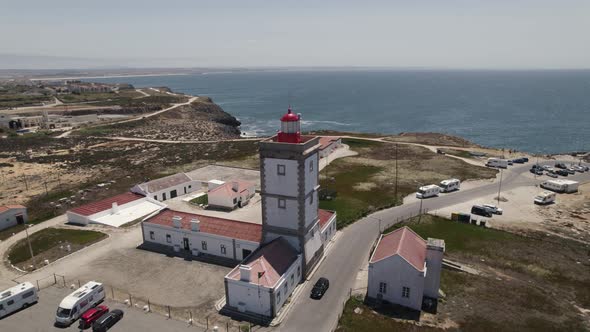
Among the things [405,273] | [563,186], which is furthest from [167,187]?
[563,186]

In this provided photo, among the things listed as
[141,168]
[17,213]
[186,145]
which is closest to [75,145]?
[186,145]

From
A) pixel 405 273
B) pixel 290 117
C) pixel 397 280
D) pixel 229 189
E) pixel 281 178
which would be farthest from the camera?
pixel 229 189

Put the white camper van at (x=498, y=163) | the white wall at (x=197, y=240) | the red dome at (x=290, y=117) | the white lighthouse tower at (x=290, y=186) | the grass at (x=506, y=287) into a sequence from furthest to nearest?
the white camper van at (x=498, y=163) < the white wall at (x=197, y=240) < the white lighthouse tower at (x=290, y=186) < the red dome at (x=290, y=117) < the grass at (x=506, y=287)

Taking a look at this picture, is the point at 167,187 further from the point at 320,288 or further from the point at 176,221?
the point at 320,288

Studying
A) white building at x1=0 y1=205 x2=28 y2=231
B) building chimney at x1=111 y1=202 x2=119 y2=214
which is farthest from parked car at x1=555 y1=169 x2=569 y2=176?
white building at x1=0 y1=205 x2=28 y2=231

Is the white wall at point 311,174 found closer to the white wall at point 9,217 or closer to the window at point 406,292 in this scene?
the window at point 406,292

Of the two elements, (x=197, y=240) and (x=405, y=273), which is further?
(x=197, y=240)

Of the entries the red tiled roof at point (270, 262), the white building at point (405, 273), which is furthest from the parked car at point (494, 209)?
the red tiled roof at point (270, 262)

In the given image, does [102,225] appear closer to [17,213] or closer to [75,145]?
[17,213]
